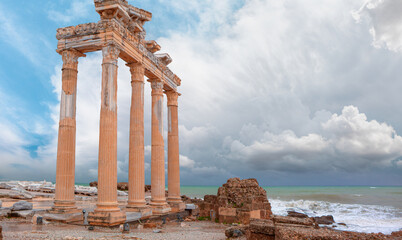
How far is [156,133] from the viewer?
19.7 metres

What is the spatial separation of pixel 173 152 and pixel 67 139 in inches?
355

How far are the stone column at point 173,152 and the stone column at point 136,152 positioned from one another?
530 cm

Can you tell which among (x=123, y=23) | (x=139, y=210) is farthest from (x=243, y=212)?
(x=123, y=23)

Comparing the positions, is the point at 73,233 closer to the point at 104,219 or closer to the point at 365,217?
the point at 104,219

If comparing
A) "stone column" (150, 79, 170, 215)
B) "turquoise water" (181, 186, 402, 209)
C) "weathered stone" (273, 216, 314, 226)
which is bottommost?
"turquoise water" (181, 186, 402, 209)

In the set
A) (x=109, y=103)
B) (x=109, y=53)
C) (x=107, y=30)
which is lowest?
(x=109, y=103)

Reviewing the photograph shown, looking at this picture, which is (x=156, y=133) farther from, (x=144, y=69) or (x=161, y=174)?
(x=144, y=69)

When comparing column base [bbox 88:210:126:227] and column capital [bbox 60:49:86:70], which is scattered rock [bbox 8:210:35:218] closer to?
column base [bbox 88:210:126:227]

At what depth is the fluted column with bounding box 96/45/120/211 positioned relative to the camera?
14.1 meters

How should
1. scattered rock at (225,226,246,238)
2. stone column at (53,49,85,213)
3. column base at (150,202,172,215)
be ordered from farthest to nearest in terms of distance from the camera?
column base at (150,202,172,215), stone column at (53,49,85,213), scattered rock at (225,226,246,238)

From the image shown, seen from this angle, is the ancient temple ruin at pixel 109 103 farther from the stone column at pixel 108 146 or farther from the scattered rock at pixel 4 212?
the scattered rock at pixel 4 212

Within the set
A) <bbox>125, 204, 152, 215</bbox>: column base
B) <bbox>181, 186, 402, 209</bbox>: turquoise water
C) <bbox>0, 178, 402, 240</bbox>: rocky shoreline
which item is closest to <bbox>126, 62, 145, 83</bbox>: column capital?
<bbox>125, 204, 152, 215</bbox>: column base

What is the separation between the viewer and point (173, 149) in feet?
74.7

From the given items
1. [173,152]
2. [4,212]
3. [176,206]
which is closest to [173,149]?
[173,152]
